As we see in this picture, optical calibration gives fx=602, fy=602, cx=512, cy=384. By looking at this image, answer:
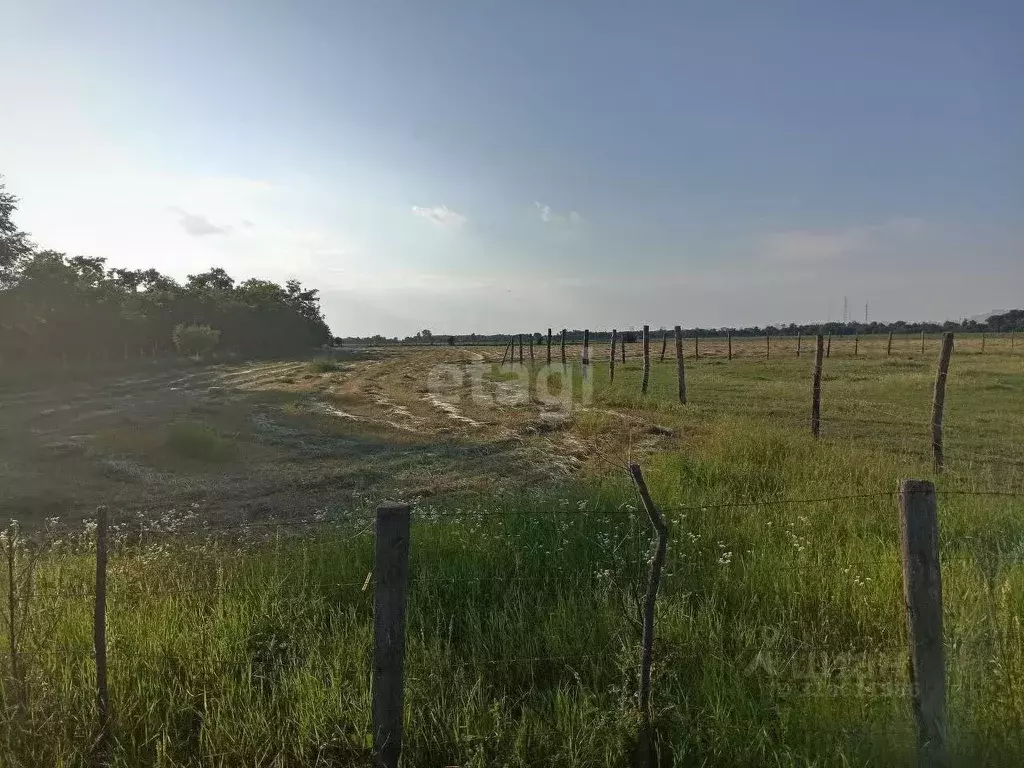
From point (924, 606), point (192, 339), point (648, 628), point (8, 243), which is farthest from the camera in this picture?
point (192, 339)

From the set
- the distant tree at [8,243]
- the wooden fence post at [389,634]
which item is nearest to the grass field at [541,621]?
the wooden fence post at [389,634]

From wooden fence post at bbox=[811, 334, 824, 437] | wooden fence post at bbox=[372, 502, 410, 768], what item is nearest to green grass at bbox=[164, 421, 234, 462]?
wooden fence post at bbox=[372, 502, 410, 768]

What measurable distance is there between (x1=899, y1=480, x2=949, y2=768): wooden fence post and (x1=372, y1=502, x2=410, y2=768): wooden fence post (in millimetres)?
2210

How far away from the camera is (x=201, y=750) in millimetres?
2838

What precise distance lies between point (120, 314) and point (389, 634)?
4527 cm

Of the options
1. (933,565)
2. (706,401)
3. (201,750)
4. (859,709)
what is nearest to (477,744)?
(201,750)

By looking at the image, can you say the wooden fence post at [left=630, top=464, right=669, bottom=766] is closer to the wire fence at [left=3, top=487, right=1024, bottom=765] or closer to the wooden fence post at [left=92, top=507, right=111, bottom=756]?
the wire fence at [left=3, top=487, right=1024, bottom=765]

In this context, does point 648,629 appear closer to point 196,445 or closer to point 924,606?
point 924,606

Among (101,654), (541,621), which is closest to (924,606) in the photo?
(541,621)

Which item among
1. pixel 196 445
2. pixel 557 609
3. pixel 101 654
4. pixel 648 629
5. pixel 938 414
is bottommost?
pixel 196 445

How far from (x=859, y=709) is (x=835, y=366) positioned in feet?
107

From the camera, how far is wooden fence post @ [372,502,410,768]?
8.71 feet

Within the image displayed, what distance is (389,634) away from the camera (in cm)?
267

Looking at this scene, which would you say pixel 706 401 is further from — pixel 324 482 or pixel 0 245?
pixel 0 245
